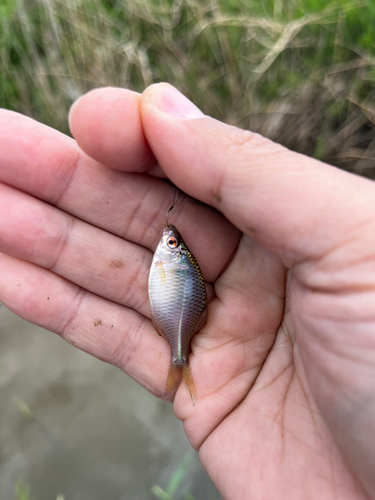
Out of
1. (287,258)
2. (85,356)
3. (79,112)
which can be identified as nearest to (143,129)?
(79,112)

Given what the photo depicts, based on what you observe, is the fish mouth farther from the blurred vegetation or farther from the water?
the blurred vegetation

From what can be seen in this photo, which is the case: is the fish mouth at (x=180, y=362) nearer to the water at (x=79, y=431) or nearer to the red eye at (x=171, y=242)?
the red eye at (x=171, y=242)

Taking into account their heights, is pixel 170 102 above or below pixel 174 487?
above

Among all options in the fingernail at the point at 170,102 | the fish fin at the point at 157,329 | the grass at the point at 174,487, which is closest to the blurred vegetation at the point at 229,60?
the fingernail at the point at 170,102

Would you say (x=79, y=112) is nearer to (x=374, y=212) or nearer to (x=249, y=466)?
(x=374, y=212)

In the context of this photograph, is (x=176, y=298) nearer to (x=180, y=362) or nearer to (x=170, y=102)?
(x=180, y=362)

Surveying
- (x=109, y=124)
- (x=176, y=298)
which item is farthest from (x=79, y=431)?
(x=109, y=124)
